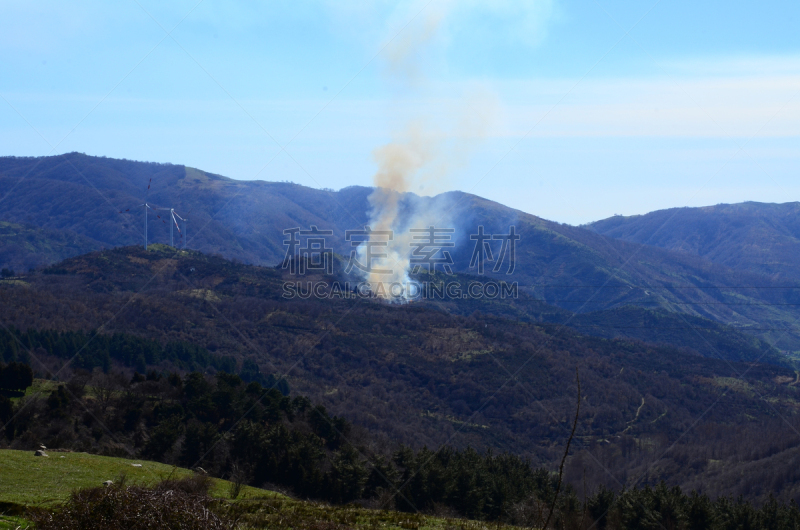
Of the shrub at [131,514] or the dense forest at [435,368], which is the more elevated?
the shrub at [131,514]

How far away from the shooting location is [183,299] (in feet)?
434

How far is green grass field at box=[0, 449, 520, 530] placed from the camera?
21.8 m

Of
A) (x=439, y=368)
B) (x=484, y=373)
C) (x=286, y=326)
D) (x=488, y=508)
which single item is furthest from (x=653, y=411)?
(x=488, y=508)

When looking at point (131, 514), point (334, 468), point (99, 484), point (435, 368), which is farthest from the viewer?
point (435, 368)

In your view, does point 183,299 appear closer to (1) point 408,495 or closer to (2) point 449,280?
(2) point 449,280

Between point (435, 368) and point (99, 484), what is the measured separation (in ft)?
322

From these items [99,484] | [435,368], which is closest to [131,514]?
[99,484]

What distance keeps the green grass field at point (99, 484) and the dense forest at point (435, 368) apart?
1701 inches

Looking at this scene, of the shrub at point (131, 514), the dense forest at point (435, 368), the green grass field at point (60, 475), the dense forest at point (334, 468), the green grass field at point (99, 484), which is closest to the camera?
the shrub at point (131, 514)

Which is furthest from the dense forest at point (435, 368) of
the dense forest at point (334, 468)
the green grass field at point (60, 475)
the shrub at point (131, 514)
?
the shrub at point (131, 514)

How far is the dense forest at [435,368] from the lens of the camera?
3317 inches

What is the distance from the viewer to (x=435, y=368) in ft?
401

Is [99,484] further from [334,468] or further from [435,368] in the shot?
[435,368]

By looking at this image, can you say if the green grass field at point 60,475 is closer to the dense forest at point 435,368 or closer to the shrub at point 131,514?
the shrub at point 131,514
